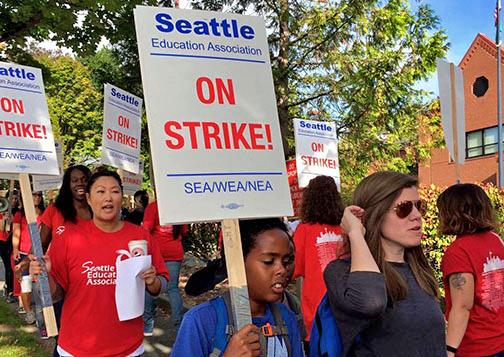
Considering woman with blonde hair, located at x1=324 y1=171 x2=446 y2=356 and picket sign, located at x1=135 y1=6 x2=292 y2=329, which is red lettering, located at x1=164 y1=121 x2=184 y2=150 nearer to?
picket sign, located at x1=135 y1=6 x2=292 y2=329

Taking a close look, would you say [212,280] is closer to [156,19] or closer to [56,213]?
[156,19]

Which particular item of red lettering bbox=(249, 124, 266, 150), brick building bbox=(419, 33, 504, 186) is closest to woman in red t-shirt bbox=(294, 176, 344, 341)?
red lettering bbox=(249, 124, 266, 150)

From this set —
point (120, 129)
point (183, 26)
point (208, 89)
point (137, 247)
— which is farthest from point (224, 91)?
point (120, 129)

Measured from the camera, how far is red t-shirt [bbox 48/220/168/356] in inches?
126

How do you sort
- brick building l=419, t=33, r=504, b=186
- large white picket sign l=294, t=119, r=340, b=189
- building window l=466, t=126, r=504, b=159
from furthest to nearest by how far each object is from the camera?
brick building l=419, t=33, r=504, b=186, building window l=466, t=126, r=504, b=159, large white picket sign l=294, t=119, r=340, b=189

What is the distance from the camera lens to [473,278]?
3176 millimetres

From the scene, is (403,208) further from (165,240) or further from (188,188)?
(165,240)

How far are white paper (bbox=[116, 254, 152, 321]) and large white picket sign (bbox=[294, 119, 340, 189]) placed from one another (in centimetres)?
380

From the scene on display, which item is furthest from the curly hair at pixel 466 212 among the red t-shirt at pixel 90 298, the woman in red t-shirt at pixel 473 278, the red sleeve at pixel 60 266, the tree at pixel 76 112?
the tree at pixel 76 112

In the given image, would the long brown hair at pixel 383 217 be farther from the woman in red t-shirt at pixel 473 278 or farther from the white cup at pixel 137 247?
the white cup at pixel 137 247

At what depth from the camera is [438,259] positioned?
7340 millimetres

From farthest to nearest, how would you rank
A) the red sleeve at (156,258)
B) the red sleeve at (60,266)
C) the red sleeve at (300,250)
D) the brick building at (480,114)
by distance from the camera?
the brick building at (480,114) < the red sleeve at (300,250) < the red sleeve at (156,258) < the red sleeve at (60,266)

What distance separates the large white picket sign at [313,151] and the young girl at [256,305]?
14.7ft

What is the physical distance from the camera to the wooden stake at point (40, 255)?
10.4 feet
